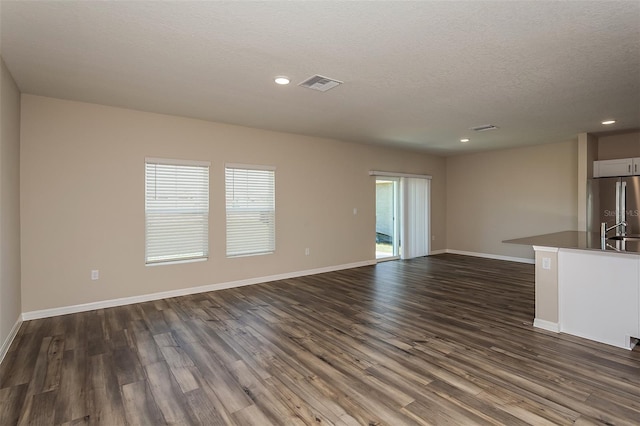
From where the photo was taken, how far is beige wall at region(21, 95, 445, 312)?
152 inches

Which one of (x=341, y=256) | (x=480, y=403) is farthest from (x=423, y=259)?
(x=480, y=403)

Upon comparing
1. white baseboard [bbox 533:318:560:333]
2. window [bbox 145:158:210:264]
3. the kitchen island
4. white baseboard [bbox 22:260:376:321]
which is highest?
window [bbox 145:158:210:264]

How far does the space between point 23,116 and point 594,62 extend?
5.90 meters

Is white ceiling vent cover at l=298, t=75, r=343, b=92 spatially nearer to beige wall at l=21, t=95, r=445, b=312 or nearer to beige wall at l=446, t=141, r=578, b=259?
beige wall at l=21, t=95, r=445, b=312

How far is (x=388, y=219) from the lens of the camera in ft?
26.2

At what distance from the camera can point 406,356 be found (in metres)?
2.83

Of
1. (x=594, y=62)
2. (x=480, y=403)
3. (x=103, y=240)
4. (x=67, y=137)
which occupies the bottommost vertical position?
(x=480, y=403)

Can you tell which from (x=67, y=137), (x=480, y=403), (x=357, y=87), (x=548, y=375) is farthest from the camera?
(x=67, y=137)

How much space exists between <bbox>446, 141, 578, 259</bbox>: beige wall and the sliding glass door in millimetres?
1932

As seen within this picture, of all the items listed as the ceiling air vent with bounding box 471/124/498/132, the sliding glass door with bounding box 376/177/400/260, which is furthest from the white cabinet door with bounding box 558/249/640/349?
the sliding glass door with bounding box 376/177/400/260

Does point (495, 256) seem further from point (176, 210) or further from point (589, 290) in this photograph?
point (176, 210)

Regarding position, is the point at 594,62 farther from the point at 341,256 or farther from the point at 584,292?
the point at 341,256

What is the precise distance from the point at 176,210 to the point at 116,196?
76cm

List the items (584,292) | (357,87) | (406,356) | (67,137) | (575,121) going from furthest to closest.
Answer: (575,121)
(67,137)
(357,87)
(584,292)
(406,356)
